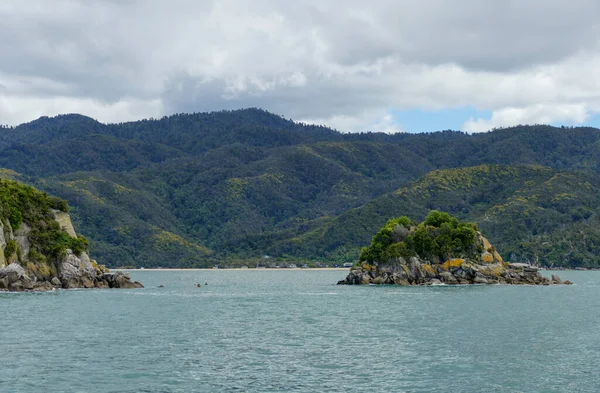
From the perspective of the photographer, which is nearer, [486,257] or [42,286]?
[42,286]

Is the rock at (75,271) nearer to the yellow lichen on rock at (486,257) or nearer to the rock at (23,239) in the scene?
the rock at (23,239)

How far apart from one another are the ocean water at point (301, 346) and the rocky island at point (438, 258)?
42736mm

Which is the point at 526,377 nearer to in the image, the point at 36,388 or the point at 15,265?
the point at 36,388

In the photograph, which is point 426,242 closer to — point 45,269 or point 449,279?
point 449,279

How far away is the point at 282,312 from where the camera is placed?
333ft

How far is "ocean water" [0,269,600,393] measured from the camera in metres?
50.5

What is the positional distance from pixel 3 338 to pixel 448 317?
49653 mm

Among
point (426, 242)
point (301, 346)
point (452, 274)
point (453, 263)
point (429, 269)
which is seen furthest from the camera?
point (426, 242)

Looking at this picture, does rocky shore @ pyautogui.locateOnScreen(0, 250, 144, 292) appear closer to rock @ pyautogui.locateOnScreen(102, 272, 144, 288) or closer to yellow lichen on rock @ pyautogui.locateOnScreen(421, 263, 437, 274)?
rock @ pyautogui.locateOnScreen(102, 272, 144, 288)

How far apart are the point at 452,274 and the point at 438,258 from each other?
4.71 m

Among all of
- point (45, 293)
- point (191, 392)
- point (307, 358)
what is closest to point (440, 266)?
point (45, 293)

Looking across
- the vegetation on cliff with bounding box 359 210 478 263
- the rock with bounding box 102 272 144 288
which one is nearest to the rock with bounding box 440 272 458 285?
the vegetation on cliff with bounding box 359 210 478 263

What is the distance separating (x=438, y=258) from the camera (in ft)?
534

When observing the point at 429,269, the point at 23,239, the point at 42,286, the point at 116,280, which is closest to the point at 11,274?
the point at 42,286
